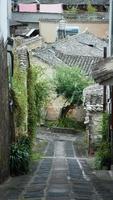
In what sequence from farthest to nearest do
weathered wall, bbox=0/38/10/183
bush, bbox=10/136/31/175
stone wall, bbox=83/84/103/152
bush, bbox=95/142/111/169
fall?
1. stone wall, bbox=83/84/103/152
2. bush, bbox=95/142/111/169
3. bush, bbox=10/136/31/175
4. weathered wall, bbox=0/38/10/183

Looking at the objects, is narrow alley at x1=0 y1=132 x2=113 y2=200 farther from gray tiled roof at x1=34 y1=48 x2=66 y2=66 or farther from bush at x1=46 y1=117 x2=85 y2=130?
gray tiled roof at x1=34 y1=48 x2=66 y2=66

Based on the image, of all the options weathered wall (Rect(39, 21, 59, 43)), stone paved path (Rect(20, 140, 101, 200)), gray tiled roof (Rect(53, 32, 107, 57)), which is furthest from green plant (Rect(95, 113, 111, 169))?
weathered wall (Rect(39, 21, 59, 43))

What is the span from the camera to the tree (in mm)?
43125

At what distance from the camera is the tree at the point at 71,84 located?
141 ft

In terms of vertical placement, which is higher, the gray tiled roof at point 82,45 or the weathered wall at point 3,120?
the weathered wall at point 3,120

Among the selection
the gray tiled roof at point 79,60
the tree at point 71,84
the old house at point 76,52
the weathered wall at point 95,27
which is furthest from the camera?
the weathered wall at point 95,27

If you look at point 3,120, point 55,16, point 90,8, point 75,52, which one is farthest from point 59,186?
point 90,8

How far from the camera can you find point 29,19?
210ft

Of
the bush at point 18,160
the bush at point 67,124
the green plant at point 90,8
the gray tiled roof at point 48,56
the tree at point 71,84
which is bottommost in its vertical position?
the bush at point 67,124

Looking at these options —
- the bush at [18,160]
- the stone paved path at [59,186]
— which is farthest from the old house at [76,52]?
the bush at [18,160]

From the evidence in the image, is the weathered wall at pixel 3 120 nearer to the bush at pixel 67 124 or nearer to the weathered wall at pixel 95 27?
the bush at pixel 67 124

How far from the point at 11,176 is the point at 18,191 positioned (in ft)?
13.6

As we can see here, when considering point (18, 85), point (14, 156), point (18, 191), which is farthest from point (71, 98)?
point (18, 191)

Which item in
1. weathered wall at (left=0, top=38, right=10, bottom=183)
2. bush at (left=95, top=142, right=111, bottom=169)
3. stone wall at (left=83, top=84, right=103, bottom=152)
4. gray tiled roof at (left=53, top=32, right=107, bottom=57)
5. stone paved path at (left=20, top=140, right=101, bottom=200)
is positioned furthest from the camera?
gray tiled roof at (left=53, top=32, right=107, bottom=57)
